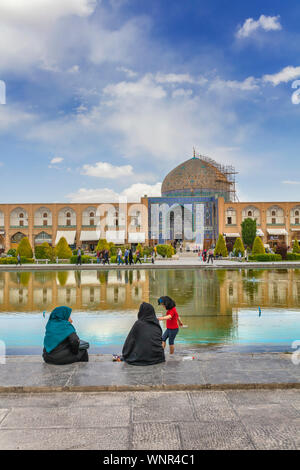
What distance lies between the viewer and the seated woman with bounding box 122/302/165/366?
473cm

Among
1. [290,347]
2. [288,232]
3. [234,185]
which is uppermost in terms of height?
[234,185]

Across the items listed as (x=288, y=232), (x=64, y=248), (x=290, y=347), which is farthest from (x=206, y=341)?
(x=288, y=232)

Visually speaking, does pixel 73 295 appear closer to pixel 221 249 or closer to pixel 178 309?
Result: pixel 178 309

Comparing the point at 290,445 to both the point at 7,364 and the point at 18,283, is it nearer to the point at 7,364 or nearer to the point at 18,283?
the point at 7,364

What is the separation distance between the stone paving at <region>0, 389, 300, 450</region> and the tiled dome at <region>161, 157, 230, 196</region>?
43476 mm

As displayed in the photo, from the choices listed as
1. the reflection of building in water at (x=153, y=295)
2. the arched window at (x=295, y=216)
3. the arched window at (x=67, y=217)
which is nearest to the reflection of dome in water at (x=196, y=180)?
the arched window at (x=295, y=216)

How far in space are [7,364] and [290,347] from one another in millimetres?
3641

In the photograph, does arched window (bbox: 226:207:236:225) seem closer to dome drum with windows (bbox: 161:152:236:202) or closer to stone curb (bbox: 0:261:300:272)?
dome drum with windows (bbox: 161:152:236:202)

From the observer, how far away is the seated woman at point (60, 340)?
4.75 metres

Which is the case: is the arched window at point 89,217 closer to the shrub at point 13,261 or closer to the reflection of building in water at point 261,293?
the shrub at point 13,261

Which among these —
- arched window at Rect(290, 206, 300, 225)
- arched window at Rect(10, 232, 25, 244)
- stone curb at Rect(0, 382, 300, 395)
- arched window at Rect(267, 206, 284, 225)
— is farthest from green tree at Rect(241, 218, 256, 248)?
stone curb at Rect(0, 382, 300, 395)

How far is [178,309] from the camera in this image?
9.03 metres

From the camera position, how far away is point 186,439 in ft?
9.82

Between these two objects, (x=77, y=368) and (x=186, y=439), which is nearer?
(x=186, y=439)
